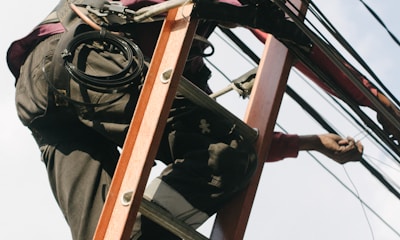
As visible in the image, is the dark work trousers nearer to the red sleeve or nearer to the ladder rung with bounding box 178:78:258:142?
the ladder rung with bounding box 178:78:258:142

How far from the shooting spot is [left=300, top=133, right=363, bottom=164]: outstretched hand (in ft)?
14.7

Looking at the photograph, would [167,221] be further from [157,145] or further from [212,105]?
[212,105]

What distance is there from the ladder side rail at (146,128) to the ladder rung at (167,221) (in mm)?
77

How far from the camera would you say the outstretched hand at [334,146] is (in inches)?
177

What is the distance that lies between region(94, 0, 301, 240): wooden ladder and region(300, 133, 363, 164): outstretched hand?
34cm

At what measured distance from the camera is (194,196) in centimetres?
381

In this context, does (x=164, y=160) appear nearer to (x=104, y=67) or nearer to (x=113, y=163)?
(x=113, y=163)

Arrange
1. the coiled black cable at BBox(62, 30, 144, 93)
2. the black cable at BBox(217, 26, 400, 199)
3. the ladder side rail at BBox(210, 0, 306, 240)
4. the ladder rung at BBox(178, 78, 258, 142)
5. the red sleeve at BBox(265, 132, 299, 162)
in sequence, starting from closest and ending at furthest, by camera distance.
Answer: the ladder rung at BBox(178, 78, 258, 142)
the coiled black cable at BBox(62, 30, 144, 93)
the ladder side rail at BBox(210, 0, 306, 240)
the red sleeve at BBox(265, 132, 299, 162)
the black cable at BBox(217, 26, 400, 199)

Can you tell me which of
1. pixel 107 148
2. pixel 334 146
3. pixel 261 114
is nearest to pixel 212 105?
pixel 261 114

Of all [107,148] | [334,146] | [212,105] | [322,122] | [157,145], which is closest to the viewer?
[157,145]

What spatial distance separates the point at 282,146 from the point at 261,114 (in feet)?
0.78

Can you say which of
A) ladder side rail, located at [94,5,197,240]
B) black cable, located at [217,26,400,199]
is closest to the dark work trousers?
ladder side rail, located at [94,5,197,240]

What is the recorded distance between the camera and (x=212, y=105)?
3.92 metres

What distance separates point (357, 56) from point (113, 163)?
1421 millimetres
